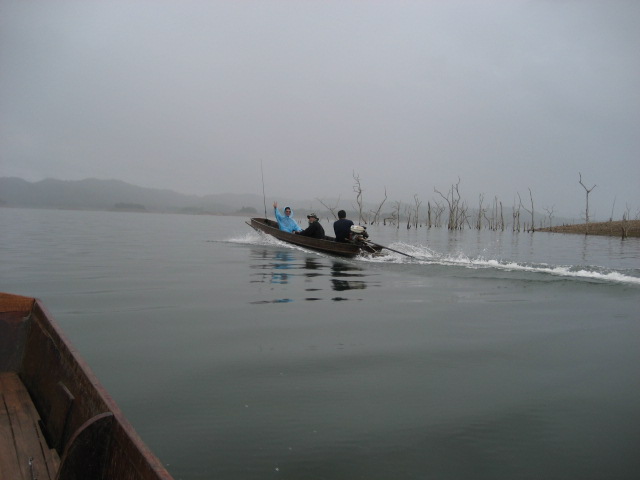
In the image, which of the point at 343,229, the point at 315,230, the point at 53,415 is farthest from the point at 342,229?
the point at 53,415

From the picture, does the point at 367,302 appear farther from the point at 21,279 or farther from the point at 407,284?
the point at 21,279

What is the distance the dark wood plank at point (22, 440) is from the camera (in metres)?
2.78

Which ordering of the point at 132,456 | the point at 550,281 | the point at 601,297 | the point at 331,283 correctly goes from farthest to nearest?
the point at 550,281
the point at 331,283
the point at 601,297
the point at 132,456

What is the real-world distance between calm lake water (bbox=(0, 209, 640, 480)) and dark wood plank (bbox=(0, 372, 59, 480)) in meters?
0.69

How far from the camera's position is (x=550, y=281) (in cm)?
1221

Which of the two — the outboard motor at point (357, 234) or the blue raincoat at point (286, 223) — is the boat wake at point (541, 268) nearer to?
the outboard motor at point (357, 234)

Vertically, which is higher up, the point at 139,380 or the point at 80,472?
the point at 80,472

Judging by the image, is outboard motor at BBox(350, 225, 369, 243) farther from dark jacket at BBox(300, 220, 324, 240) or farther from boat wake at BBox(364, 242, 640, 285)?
dark jacket at BBox(300, 220, 324, 240)

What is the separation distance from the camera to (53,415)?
10.5 feet

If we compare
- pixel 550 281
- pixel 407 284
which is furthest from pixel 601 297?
pixel 407 284

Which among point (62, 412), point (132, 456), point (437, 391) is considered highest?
point (132, 456)

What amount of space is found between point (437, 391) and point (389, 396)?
0.53 meters

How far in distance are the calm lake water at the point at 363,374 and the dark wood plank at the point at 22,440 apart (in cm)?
69

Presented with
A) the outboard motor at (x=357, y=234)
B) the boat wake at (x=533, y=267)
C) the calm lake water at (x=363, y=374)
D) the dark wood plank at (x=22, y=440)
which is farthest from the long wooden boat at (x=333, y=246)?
the dark wood plank at (x=22, y=440)
